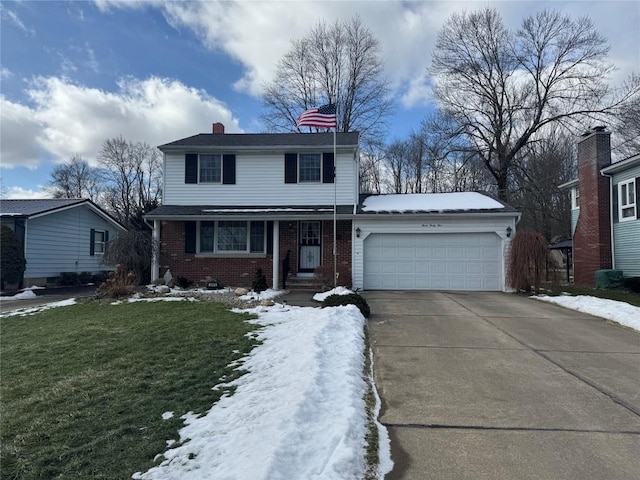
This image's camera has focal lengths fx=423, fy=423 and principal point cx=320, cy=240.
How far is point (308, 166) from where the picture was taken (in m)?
16.7

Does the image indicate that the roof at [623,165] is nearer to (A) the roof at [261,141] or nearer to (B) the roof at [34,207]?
(A) the roof at [261,141]

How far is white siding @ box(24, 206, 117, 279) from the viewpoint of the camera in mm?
18484

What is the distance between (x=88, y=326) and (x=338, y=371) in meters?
5.80

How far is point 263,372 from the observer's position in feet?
17.2

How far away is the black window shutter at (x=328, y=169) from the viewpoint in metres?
16.5

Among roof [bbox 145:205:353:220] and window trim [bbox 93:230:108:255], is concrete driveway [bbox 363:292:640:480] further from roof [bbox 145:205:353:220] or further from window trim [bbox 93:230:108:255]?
window trim [bbox 93:230:108:255]

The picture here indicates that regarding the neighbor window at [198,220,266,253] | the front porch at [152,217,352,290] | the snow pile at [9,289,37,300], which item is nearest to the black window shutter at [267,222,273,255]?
the front porch at [152,217,352,290]

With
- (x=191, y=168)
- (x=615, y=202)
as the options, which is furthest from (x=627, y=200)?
(x=191, y=168)

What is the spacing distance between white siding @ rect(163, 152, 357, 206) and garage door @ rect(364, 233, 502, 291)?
260cm

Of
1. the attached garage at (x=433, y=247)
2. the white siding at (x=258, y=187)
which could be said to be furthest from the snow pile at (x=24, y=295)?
the attached garage at (x=433, y=247)

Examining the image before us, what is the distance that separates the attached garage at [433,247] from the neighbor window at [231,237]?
3739 mm

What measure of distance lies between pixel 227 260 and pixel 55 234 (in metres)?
9.72

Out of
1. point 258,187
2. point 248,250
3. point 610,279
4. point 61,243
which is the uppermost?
point 258,187

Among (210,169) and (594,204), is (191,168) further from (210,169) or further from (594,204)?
(594,204)
